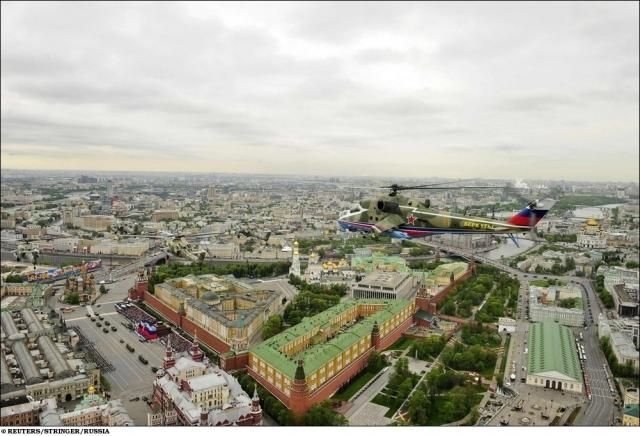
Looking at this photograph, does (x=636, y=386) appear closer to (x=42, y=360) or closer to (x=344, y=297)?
(x=344, y=297)

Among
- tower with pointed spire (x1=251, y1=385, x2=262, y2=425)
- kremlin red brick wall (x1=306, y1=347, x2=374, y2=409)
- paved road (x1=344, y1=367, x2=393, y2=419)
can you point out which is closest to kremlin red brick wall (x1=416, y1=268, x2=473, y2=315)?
kremlin red brick wall (x1=306, y1=347, x2=374, y2=409)

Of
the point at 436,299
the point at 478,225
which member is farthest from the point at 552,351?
the point at 478,225

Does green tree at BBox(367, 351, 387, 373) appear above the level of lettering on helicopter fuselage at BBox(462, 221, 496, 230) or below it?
below

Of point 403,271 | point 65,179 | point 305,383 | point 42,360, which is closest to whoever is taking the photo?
point 305,383

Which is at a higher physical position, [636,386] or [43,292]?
[43,292]

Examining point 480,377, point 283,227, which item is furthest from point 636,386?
point 283,227

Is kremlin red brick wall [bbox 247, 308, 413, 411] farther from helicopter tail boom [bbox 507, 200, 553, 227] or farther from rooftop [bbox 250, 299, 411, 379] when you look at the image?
helicopter tail boom [bbox 507, 200, 553, 227]

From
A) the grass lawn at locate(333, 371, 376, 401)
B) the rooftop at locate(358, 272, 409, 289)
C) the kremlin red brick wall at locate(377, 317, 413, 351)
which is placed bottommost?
the grass lawn at locate(333, 371, 376, 401)

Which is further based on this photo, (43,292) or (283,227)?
(283,227)
